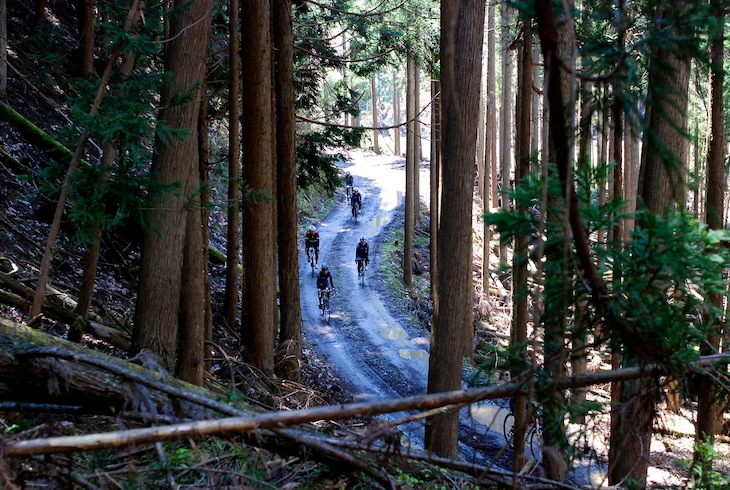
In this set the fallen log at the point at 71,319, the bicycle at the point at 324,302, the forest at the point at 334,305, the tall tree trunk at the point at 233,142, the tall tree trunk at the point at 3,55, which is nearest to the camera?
the forest at the point at 334,305

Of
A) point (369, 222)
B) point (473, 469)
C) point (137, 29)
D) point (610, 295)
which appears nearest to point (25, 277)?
point (137, 29)

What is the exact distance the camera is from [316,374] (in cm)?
1538

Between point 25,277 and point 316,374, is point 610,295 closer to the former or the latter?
point 25,277

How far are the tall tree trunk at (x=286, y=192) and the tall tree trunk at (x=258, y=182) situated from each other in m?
0.60

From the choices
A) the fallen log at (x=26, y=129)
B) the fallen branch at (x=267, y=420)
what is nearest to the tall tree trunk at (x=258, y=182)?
the fallen log at (x=26, y=129)

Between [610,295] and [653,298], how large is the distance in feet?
0.79

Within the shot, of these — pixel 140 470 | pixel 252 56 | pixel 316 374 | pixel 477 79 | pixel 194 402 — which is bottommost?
pixel 316 374

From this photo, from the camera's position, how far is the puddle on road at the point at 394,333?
2064 cm

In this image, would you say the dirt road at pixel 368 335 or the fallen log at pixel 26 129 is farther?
the dirt road at pixel 368 335

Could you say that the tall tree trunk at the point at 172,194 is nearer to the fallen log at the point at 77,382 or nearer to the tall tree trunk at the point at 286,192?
the fallen log at the point at 77,382

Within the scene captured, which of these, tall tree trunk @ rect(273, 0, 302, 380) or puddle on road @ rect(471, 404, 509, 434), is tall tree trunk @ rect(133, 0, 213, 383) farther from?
puddle on road @ rect(471, 404, 509, 434)

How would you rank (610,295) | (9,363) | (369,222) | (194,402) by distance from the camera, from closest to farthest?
(610,295) → (194,402) → (9,363) → (369,222)

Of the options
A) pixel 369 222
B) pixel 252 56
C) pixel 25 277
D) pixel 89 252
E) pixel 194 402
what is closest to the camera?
pixel 194 402

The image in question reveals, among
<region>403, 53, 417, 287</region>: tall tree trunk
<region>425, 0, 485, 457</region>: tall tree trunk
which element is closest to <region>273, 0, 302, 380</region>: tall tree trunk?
<region>425, 0, 485, 457</region>: tall tree trunk
